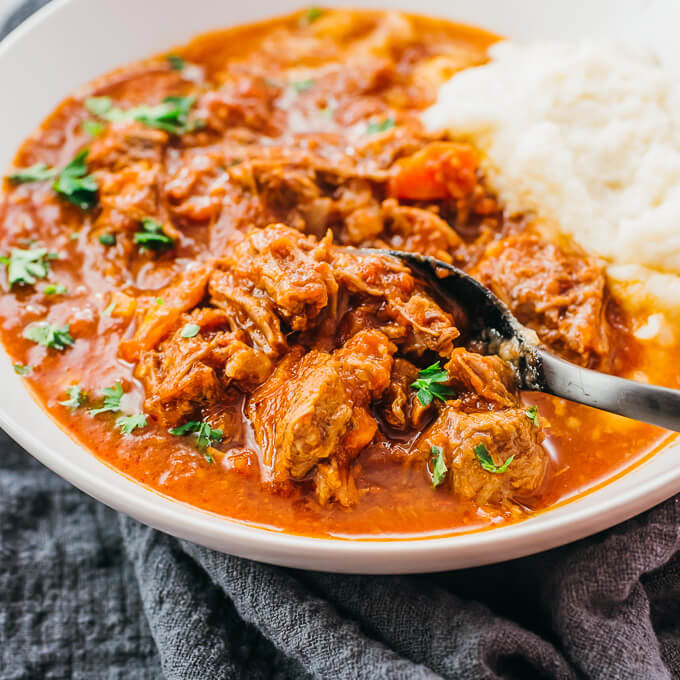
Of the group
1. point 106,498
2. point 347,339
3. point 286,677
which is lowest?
point 286,677

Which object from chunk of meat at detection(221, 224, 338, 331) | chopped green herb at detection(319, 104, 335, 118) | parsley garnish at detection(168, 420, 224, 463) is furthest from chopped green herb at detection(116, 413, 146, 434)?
chopped green herb at detection(319, 104, 335, 118)

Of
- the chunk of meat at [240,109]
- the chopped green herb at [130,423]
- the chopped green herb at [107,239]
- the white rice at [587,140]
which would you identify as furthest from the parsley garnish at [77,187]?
the white rice at [587,140]

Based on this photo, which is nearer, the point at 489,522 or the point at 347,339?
the point at 489,522

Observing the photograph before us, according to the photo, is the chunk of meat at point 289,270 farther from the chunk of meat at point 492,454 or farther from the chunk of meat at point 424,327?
the chunk of meat at point 492,454

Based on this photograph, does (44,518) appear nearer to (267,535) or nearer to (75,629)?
(75,629)

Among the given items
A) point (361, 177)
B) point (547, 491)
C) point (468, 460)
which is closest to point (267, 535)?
point (468, 460)

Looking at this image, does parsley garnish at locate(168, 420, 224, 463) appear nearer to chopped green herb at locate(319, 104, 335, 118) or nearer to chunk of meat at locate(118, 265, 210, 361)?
chunk of meat at locate(118, 265, 210, 361)
